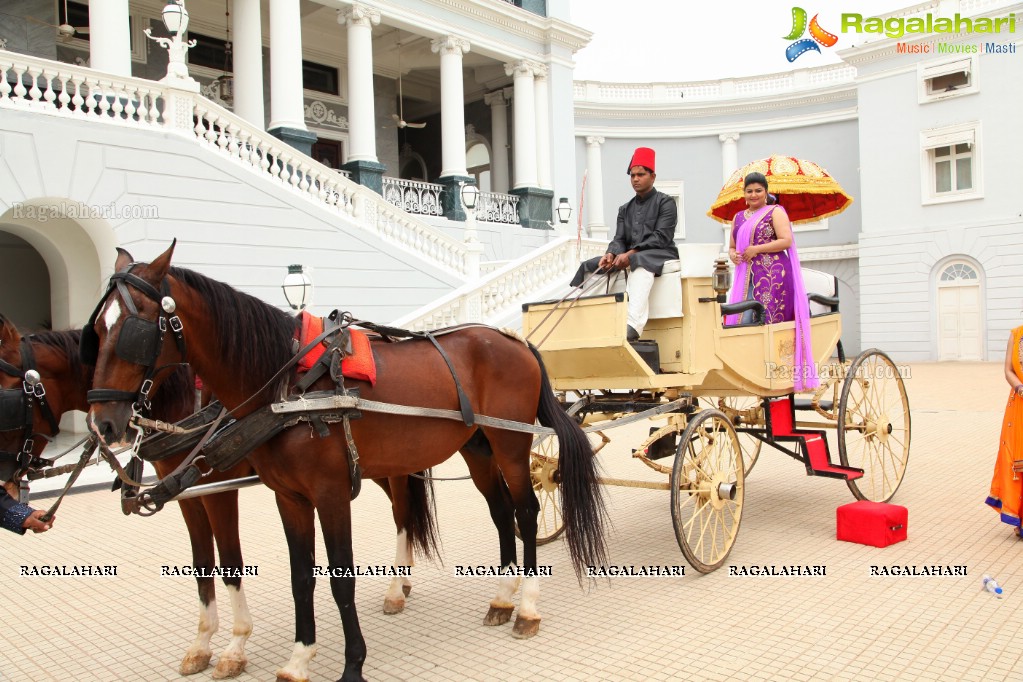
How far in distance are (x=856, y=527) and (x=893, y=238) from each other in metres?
20.7

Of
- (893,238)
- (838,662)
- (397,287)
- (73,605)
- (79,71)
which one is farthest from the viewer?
(893,238)

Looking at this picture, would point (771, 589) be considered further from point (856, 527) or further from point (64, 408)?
point (64, 408)

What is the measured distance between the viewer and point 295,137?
15383mm

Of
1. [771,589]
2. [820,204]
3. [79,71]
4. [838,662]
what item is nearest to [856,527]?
[771,589]

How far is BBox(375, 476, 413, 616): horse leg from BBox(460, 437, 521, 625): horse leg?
1.46 feet

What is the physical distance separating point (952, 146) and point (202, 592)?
24.3m

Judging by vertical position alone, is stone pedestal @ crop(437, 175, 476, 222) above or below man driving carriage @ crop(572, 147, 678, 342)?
above

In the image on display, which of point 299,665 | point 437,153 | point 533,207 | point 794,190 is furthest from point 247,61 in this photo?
point 299,665

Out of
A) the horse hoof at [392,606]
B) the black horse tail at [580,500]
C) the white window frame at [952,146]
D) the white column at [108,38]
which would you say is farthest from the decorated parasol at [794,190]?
the white window frame at [952,146]

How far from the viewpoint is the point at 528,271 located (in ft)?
48.5

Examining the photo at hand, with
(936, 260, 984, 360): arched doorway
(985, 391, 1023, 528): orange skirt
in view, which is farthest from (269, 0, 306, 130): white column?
(936, 260, 984, 360): arched doorway

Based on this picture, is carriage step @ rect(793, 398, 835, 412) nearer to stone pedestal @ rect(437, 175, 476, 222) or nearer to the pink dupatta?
the pink dupatta

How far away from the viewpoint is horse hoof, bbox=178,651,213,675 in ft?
12.7

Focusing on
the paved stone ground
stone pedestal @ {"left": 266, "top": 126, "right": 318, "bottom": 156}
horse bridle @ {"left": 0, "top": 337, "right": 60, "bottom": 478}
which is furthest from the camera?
stone pedestal @ {"left": 266, "top": 126, "right": 318, "bottom": 156}
